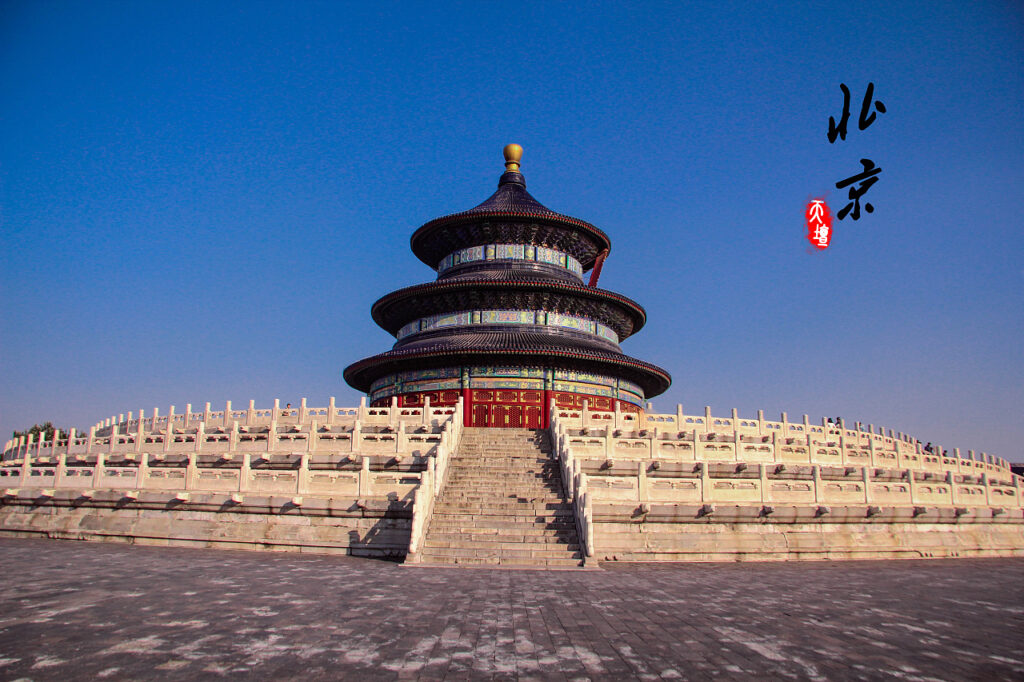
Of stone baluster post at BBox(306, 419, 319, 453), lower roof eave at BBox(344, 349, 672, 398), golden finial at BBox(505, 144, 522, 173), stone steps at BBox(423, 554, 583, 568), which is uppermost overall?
golden finial at BBox(505, 144, 522, 173)

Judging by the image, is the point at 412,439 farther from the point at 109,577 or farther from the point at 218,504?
the point at 109,577

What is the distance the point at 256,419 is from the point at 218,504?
9262 mm

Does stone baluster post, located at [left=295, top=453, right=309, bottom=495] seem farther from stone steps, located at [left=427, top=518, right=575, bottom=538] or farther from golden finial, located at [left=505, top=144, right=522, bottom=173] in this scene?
golden finial, located at [left=505, top=144, right=522, bottom=173]

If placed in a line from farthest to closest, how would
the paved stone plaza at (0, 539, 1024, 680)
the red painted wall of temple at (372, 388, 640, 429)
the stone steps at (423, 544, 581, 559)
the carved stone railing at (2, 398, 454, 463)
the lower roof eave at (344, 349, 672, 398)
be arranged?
the red painted wall of temple at (372, 388, 640, 429), the lower roof eave at (344, 349, 672, 398), the carved stone railing at (2, 398, 454, 463), the stone steps at (423, 544, 581, 559), the paved stone plaza at (0, 539, 1024, 680)

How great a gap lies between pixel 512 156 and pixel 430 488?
3514 cm

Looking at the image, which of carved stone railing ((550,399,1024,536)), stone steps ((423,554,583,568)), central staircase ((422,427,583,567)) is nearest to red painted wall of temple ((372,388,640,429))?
carved stone railing ((550,399,1024,536))

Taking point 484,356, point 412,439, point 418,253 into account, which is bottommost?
point 412,439

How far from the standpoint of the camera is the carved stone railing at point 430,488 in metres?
13.8

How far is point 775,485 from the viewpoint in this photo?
16.5 m

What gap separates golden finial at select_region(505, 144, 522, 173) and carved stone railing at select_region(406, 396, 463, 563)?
96.6 feet

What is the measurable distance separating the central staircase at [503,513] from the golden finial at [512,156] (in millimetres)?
29427

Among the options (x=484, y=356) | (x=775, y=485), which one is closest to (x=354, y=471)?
(x=775, y=485)

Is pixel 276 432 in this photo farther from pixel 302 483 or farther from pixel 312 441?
pixel 302 483

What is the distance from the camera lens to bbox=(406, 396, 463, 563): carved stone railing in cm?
1384
